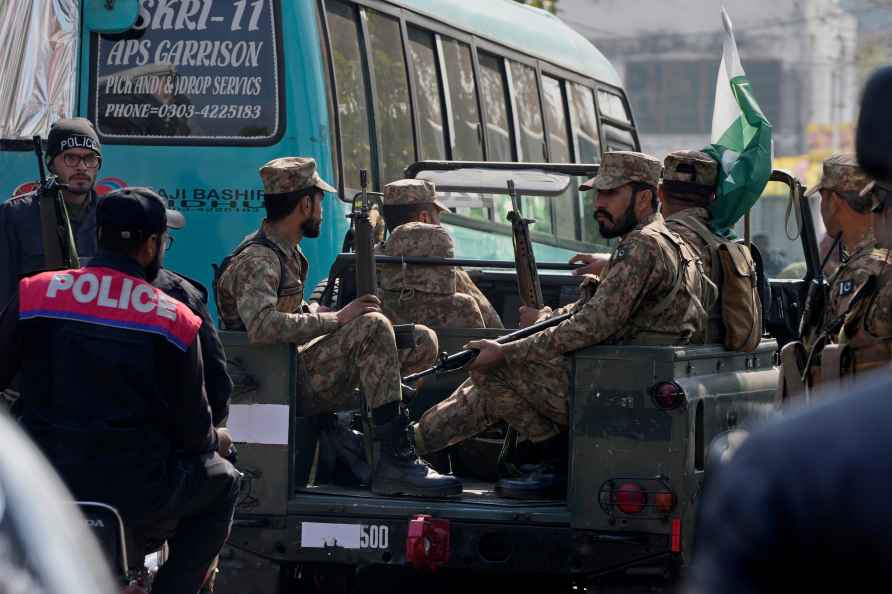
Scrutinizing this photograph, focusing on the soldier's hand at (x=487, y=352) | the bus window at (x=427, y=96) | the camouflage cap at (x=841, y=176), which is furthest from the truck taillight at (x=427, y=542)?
the bus window at (x=427, y=96)

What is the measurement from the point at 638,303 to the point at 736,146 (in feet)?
4.87

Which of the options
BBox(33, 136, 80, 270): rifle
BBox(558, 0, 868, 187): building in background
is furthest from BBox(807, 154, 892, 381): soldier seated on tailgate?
BBox(558, 0, 868, 187): building in background

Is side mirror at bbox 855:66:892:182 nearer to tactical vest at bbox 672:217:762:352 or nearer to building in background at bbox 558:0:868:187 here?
tactical vest at bbox 672:217:762:352

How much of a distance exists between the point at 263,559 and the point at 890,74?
12.1 feet

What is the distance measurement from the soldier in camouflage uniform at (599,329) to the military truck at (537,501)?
6.0 inches

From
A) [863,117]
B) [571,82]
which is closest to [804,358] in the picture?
[863,117]

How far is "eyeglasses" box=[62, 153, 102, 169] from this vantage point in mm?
7027

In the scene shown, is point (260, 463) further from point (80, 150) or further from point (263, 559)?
point (80, 150)

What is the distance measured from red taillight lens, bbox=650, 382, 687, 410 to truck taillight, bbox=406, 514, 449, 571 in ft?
2.80

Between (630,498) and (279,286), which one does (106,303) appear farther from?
(630,498)

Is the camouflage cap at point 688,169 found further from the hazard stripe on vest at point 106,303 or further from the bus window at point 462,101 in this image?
the bus window at point 462,101

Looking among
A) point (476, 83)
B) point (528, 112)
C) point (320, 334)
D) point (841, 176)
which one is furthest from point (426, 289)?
point (528, 112)

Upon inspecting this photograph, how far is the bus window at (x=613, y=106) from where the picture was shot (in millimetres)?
14680

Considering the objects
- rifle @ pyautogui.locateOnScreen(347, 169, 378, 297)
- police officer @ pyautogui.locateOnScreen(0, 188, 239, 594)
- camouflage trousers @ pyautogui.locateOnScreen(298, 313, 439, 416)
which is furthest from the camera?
rifle @ pyautogui.locateOnScreen(347, 169, 378, 297)
